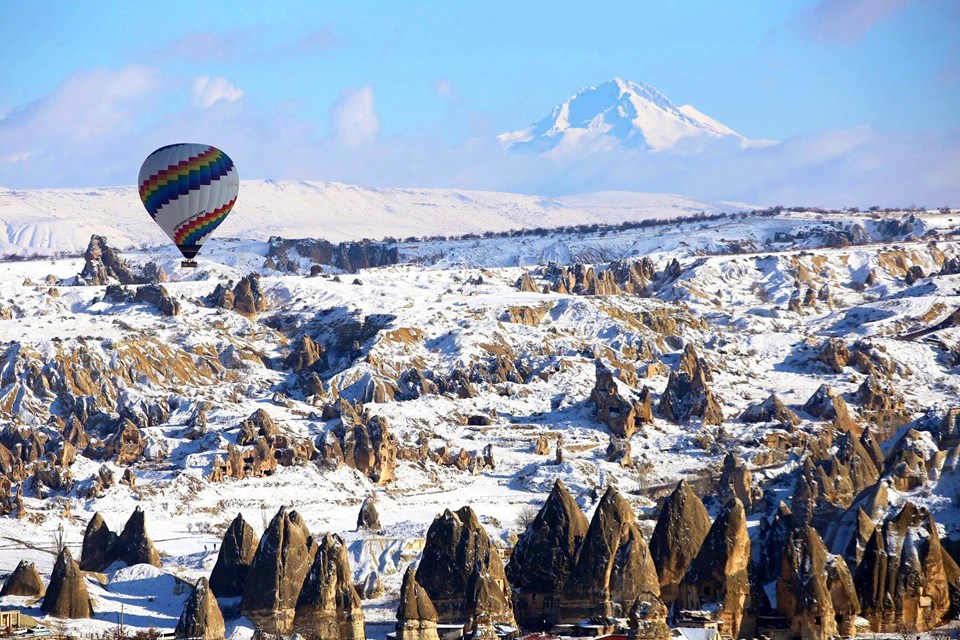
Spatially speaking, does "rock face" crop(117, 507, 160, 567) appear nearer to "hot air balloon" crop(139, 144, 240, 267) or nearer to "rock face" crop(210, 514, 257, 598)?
"rock face" crop(210, 514, 257, 598)

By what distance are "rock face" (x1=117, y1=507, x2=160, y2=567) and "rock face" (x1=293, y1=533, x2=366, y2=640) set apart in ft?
62.2

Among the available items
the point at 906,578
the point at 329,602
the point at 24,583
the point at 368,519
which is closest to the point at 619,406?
the point at 368,519

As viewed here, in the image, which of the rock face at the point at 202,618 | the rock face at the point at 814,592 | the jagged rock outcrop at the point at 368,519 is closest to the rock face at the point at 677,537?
the rock face at the point at 814,592

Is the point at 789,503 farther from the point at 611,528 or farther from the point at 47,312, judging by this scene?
the point at 47,312

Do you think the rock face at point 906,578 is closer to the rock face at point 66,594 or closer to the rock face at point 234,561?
the rock face at point 234,561

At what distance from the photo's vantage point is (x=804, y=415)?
16100 cm

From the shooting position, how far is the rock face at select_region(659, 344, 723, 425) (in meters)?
163

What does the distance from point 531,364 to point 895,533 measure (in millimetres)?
87720

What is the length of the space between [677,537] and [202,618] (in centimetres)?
2068

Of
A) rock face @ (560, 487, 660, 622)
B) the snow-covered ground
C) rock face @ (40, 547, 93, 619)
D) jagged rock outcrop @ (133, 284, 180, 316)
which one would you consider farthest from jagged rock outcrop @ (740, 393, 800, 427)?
rock face @ (40, 547, 93, 619)

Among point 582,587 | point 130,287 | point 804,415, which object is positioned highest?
point 130,287

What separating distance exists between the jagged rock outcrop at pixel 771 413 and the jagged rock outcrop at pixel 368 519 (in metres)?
42.2

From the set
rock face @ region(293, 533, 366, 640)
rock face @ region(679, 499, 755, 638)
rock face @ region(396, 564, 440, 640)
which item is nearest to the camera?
rock face @ region(396, 564, 440, 640)

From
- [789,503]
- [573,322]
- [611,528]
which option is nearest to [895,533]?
[611,528]
